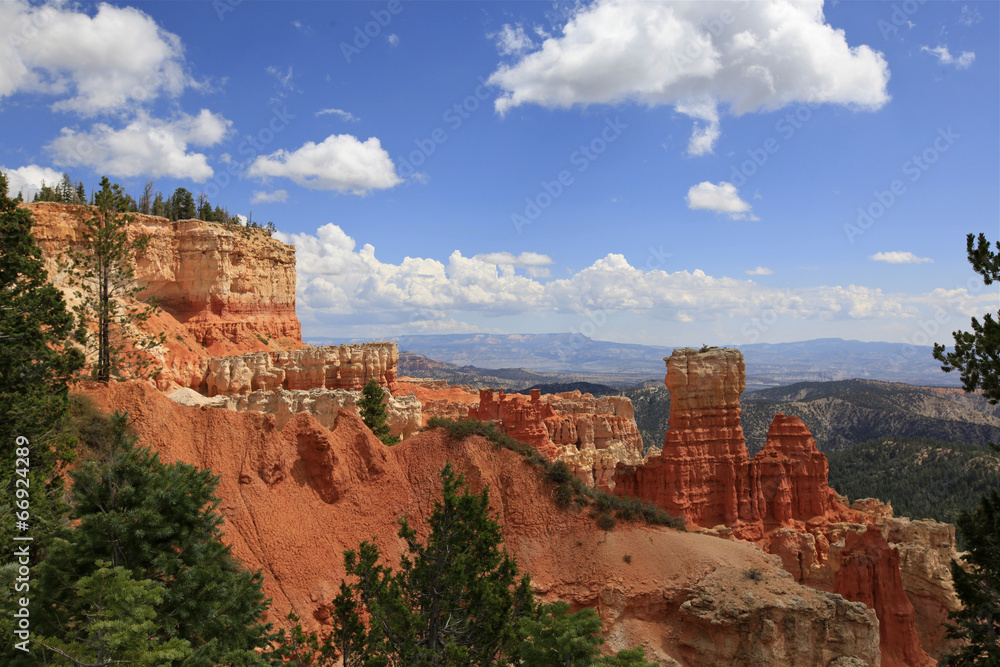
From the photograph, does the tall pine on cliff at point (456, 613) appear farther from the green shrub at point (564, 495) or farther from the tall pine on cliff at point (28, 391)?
the green shrub at point (564, 495)

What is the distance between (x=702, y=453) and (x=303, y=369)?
31.7 m

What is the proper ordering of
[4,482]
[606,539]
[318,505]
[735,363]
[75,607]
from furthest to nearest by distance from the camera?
[735,363]
[606,539]
[318,505]
[4,482]
[75,607]

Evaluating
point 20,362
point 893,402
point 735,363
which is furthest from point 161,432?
point 893,402

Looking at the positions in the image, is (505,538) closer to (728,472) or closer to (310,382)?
(728,472)

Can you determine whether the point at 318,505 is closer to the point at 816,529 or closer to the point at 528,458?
the point at 528,458

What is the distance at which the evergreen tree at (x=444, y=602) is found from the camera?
1305 centimetres

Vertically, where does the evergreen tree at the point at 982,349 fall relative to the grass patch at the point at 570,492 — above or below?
above

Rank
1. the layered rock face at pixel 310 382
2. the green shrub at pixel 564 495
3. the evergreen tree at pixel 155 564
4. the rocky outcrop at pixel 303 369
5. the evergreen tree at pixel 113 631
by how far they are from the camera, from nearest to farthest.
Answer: the evergreen tree at pixel 113 631, the evergreen tree at pixel 155 564, the green shrub at pixel 564 495, the layered rock face at pixel 310 382, the rocky outcrop at pixel 303 369

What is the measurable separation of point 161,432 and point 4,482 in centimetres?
528

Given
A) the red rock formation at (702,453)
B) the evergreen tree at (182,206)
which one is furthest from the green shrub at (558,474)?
the evergreen tree at (182,206)

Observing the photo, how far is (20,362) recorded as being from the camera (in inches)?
615

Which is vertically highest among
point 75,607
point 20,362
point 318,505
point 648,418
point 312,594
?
point 20,362

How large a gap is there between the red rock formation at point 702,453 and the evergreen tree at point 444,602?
2606cm

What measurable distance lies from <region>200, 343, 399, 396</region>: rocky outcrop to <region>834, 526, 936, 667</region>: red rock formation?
37772mm
